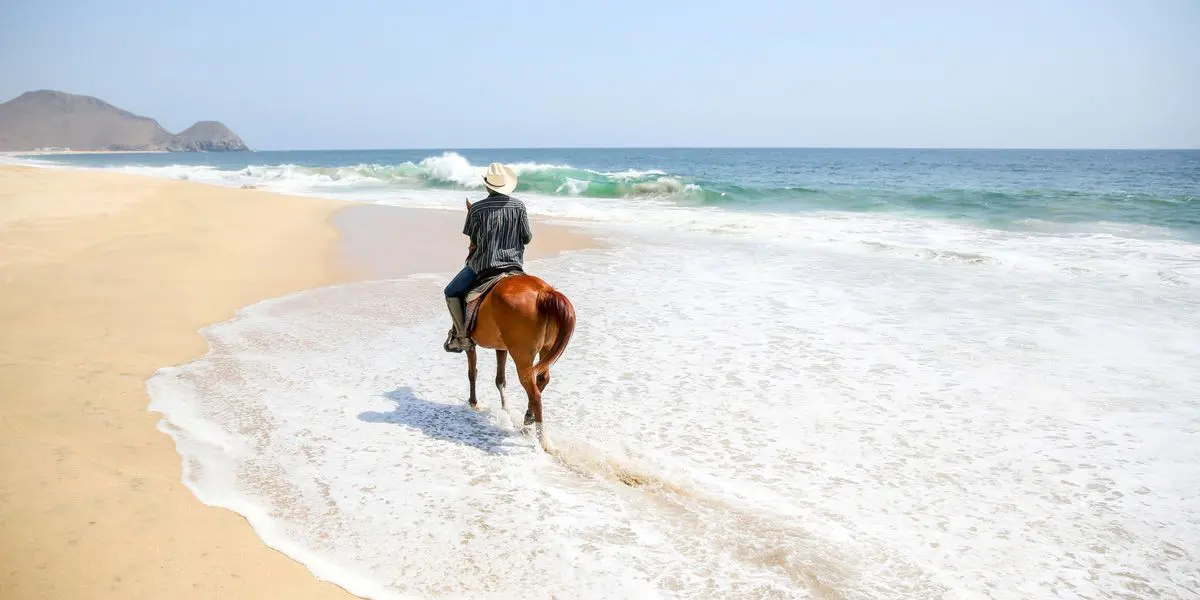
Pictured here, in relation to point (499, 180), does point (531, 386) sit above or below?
below

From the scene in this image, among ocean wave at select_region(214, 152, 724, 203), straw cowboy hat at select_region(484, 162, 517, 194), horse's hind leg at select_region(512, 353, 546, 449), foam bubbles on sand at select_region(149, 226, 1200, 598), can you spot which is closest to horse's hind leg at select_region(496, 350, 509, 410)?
foam bubbles on sand at select_region(149, 226, 1200, 598)

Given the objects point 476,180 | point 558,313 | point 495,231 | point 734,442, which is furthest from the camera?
point 476,180

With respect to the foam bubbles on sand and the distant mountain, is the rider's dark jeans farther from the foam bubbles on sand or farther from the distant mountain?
the distant mountain

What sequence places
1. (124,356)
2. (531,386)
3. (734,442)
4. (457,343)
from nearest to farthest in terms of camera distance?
(531,386), (734,442), (457,343), (124,356)

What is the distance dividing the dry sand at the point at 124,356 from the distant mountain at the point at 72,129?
17425 cm

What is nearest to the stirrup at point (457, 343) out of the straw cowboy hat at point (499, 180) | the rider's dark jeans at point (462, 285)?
the rider's dark jeans at point (462, 285)

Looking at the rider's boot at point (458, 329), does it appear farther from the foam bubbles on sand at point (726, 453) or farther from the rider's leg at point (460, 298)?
the foam bubbles on sand at point (726, 453)

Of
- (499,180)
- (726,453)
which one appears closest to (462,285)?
(499,180)

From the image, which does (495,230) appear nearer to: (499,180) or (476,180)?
(499,180)

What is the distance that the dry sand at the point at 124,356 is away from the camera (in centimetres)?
290

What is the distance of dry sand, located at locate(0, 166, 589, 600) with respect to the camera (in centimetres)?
290

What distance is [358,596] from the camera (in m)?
2.85

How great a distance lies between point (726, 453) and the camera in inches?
169

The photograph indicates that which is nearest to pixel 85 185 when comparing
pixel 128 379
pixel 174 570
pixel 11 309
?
pixel 11 309
